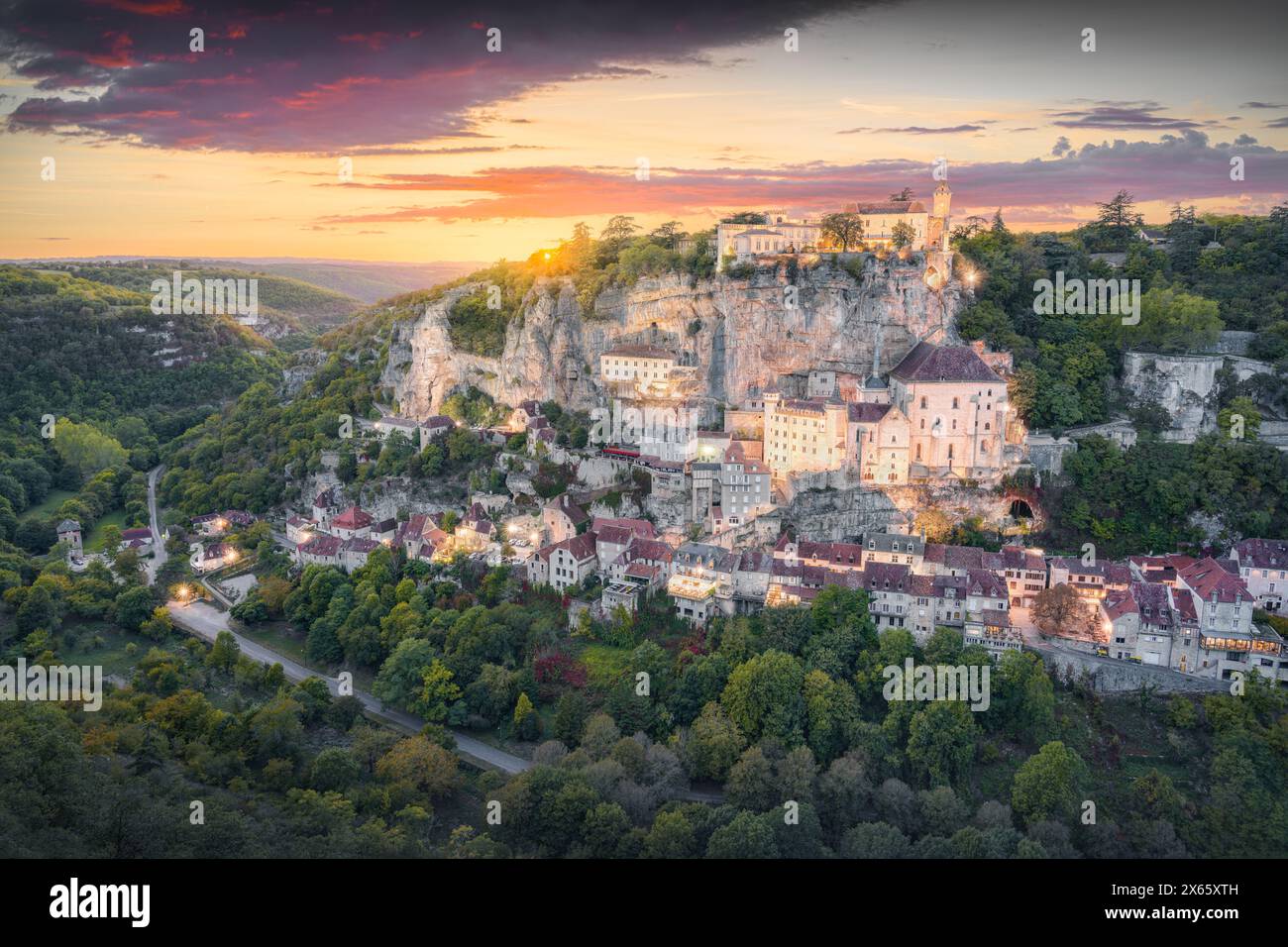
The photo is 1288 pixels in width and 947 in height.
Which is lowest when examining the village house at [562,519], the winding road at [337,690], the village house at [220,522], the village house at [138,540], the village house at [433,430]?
the winding road at [337,690]

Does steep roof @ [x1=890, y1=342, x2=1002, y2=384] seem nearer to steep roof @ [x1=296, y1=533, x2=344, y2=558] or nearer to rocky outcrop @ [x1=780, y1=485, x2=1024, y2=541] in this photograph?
rocky outcrop @ [x1=780, y1=485, x2=1024, y2=541]

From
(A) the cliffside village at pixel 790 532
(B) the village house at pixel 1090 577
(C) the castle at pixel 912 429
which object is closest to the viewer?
(A) the cliffside village at pixel 790 532

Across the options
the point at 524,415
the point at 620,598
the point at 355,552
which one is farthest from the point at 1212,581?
the point at 355,552

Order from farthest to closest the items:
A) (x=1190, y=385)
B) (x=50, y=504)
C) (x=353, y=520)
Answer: (x=50, y=504) < (x=353, y=520) < (x=1190, y=385)

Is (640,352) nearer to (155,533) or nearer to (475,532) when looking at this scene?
(475,532)

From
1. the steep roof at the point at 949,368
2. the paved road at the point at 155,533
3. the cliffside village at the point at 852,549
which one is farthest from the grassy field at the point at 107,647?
the steep roof at the point at 949,368

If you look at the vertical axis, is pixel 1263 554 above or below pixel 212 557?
above

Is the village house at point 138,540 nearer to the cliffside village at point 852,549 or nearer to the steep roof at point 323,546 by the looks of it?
the cliffside village at point 852,549
